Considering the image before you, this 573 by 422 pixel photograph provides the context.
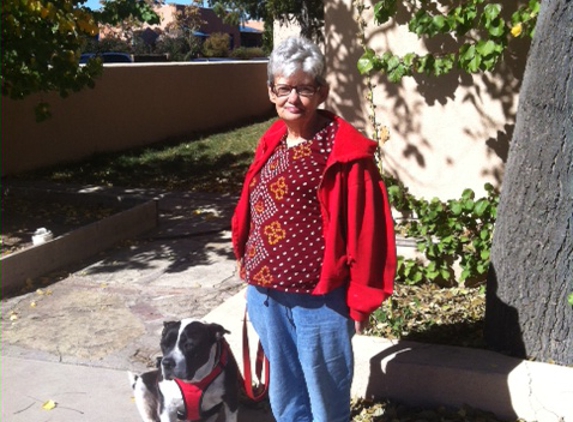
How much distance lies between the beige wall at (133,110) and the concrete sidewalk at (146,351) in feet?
13.9

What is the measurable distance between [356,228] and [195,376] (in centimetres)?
130

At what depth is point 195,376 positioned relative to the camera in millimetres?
3748

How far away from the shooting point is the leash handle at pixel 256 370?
366 centimetres

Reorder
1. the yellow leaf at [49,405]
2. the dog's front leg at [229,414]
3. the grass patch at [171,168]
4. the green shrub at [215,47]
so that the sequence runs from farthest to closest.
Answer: the green shrub at [215,47] → the grass patch at [171,168] → the yellow leaf at [49,405] → the dog's front leg at [229,414]

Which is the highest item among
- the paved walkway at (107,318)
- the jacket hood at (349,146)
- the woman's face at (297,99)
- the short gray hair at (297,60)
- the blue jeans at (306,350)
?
the short gray hair at (297,60)

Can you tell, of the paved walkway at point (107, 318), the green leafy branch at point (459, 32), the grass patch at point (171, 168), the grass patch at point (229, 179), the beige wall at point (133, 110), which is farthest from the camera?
the beige wall at point (133, 110)

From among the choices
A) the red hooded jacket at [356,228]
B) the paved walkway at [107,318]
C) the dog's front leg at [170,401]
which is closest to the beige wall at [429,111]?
the paved walkway at [107,318]

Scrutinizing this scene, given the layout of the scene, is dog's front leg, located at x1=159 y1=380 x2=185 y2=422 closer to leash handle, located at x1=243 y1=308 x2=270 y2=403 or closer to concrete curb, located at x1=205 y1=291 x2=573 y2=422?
leash handle, located at x1=243 y1=308 x2=270 y2=403

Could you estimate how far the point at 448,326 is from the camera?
4.70 metres

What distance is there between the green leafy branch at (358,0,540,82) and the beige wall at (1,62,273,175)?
670cm

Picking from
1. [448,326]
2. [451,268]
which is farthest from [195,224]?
[448,326]

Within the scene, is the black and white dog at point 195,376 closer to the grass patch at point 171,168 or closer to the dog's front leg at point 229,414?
the dog's front leg at point 229,414

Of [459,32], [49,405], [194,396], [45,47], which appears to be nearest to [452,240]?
[459,32]

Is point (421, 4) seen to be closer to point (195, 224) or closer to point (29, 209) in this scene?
point (195, 224)
